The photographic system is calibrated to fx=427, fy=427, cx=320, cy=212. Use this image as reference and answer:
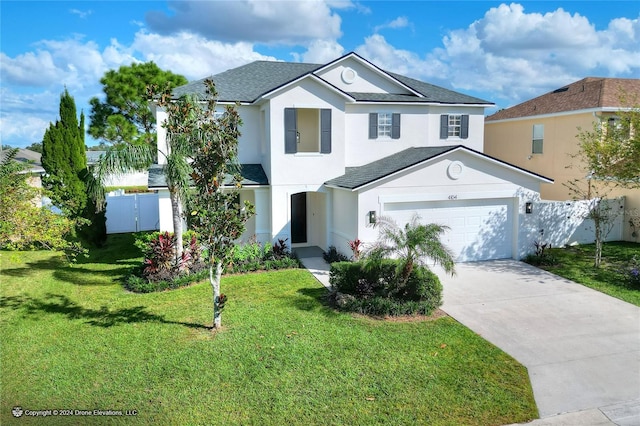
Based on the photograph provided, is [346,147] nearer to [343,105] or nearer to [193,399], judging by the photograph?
[343,105]

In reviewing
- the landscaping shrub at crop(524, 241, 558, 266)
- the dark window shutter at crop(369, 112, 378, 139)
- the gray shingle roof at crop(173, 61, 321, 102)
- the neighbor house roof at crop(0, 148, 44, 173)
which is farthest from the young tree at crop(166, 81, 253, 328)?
the landscaping shrub at crop(524, 241, 558, 266)

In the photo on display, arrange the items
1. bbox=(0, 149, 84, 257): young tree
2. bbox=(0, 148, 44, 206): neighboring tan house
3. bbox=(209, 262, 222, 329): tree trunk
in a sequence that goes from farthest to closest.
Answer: bbox=(0, 148, 44, 206): neighboring tan house → bbox=(209, 262, 222, 329): tree trunk → bbox=(0, 149, 84, 257): young tree

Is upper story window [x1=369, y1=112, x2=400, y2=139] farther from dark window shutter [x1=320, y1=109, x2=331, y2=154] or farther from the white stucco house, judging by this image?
dark window shutter [x1=320, y1=109, x2=331, y2=154]

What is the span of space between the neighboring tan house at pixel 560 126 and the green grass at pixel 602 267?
7.78 ft

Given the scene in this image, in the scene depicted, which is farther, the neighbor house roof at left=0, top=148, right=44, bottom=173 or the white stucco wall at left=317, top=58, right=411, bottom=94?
the white stucco wall at left=317, top=58, right=411, bottom=94

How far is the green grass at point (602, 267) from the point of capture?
1215cm

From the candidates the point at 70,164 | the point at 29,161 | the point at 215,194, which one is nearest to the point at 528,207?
the point at 215,194

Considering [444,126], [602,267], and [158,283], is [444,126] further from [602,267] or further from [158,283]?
[158,283]

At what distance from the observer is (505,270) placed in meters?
14.4

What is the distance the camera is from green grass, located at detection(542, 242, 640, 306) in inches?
478

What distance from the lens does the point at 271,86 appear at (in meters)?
18.3

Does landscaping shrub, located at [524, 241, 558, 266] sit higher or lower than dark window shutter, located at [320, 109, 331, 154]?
lower

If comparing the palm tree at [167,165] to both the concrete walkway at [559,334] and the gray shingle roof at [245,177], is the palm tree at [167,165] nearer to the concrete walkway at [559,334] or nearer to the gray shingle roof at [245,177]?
the gray shingle roof at [245,177]

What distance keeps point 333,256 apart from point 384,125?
20.4 ft
